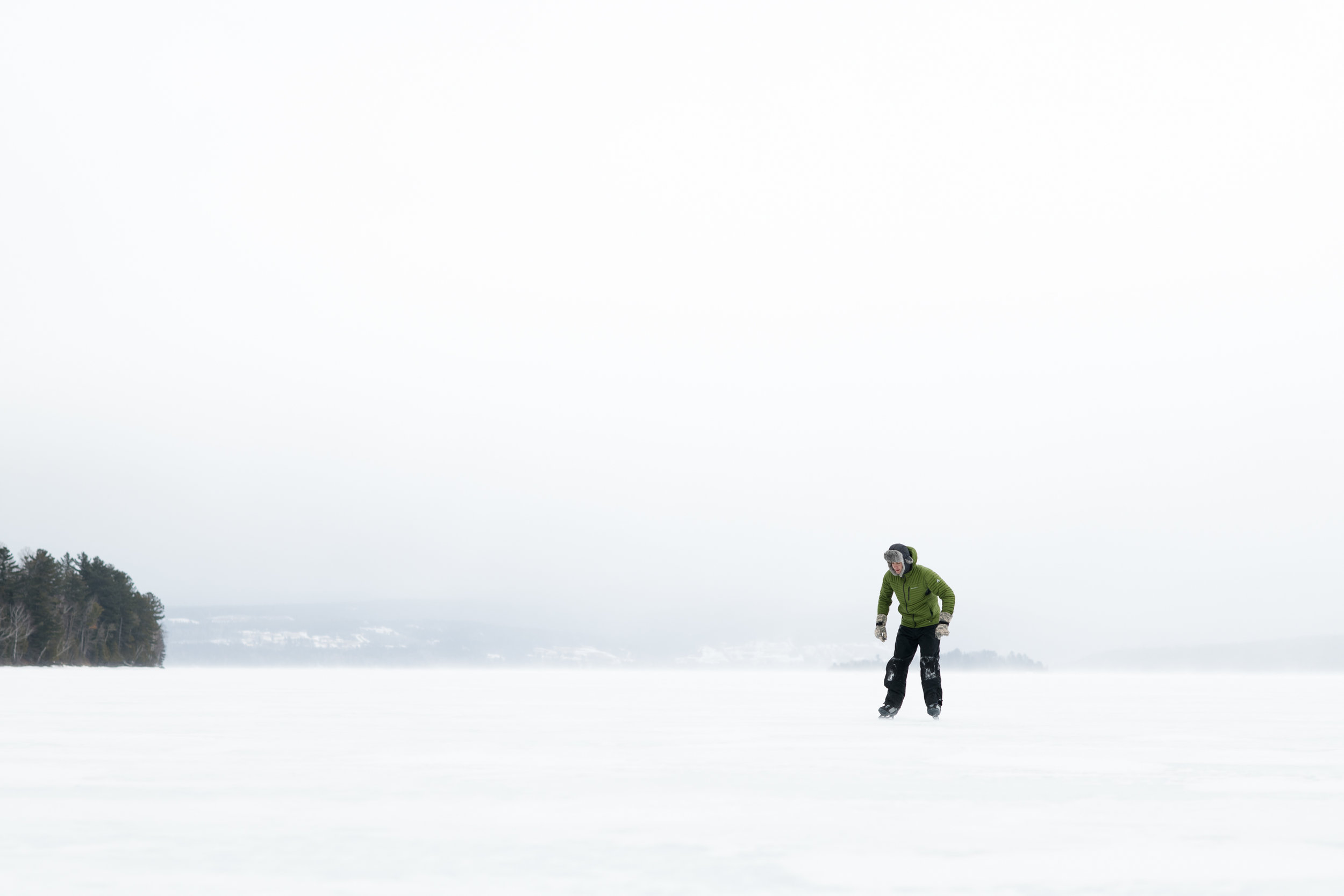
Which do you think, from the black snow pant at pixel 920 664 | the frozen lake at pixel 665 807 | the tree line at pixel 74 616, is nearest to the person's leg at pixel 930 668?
the black snow pant at pixel 920 664

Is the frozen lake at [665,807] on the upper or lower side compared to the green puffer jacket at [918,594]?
lower

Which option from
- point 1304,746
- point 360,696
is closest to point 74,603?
point 360,696

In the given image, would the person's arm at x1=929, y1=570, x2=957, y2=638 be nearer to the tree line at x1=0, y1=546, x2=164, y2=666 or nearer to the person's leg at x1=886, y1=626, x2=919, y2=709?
the person's leg at x1=886, y1=626, x2=919, y2=709

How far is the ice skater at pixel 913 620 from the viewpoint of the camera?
52.9 feet

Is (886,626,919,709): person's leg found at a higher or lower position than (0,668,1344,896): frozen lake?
higher

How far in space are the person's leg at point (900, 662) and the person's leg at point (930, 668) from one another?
0.13 meters

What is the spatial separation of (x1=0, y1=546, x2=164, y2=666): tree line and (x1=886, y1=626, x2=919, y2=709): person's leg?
8575 cm

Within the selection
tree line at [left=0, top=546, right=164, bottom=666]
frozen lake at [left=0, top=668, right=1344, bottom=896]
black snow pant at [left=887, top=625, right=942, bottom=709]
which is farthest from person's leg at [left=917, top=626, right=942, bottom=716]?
tree line at [left=0, top=546, right=164, bottom=666]

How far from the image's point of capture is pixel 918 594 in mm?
16156

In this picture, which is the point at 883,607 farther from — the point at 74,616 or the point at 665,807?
the point at 74,616

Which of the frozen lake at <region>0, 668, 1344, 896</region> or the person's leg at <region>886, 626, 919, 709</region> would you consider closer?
the frozen lake at <region>0, 668, 1344, 896</region>

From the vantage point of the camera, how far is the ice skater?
16.1 metres

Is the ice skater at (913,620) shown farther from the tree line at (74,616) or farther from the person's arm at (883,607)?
the tree line at (74,616)

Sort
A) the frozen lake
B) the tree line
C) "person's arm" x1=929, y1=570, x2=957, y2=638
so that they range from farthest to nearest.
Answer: the tree line < "person's arm" x1=929, y1=570, x2=957, y2=638 < the frozen lake
